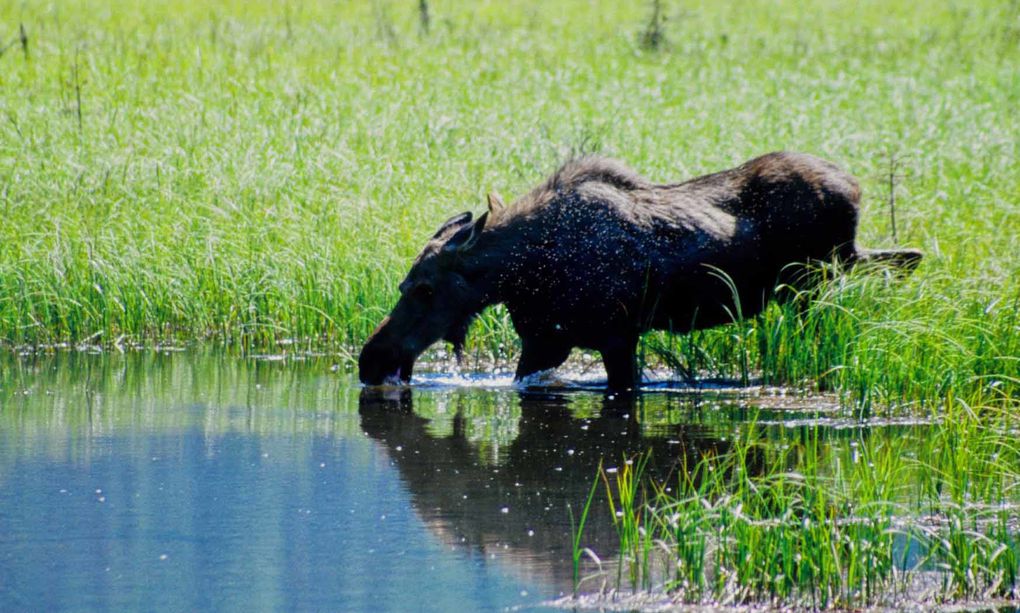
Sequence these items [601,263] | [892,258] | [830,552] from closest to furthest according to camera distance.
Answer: [830,552], [601,263], [892,258]

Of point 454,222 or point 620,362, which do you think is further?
point 454,222

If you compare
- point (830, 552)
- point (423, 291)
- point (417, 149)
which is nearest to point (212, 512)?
point (830, 552)

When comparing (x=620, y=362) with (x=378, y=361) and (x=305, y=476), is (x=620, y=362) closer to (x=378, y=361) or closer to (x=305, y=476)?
(x=378, y=361)

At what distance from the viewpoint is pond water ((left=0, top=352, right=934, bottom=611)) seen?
5.79 metres

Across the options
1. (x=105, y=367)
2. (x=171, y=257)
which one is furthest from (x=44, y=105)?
(x=105, y=367)

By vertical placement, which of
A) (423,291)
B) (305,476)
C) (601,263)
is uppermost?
(601,263)

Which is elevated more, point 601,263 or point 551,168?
point 551,168

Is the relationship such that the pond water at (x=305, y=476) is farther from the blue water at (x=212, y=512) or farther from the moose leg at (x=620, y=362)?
the moose leg at (x=620, y=362)

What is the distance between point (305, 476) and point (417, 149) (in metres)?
9.47

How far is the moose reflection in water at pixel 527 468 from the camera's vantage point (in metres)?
6.32

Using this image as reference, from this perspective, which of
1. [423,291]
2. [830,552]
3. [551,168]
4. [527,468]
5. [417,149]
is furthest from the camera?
[417,149]

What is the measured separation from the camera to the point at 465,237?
388 inches

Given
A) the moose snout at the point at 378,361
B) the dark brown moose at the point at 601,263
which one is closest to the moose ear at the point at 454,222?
the dark brown moose at the point at 601,263

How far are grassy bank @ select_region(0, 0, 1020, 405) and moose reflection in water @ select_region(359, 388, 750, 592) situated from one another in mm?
1200
